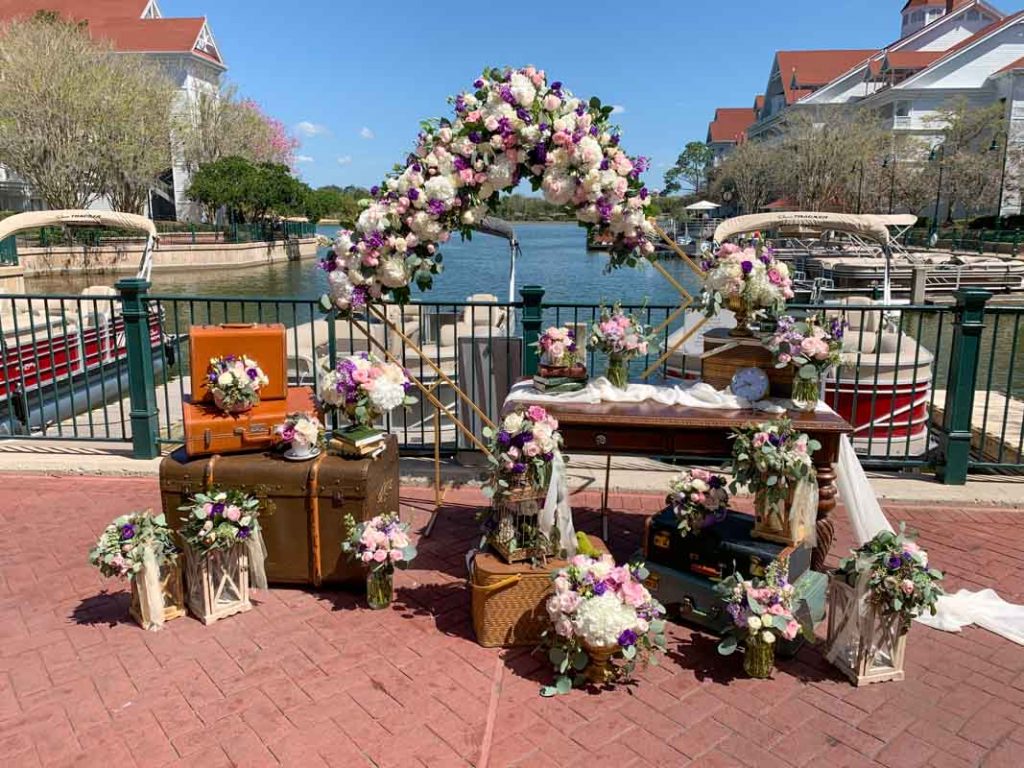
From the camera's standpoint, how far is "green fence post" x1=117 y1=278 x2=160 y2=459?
620 cm

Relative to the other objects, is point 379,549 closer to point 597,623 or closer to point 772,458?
point 597,623

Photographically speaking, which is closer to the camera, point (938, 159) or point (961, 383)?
point (961, 383)

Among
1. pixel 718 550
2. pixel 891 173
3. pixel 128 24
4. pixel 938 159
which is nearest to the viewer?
pixel 718 550

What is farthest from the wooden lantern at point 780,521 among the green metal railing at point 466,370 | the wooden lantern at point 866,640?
the green metal railing at point 466,370

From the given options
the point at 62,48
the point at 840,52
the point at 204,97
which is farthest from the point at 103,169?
the point at 840,52

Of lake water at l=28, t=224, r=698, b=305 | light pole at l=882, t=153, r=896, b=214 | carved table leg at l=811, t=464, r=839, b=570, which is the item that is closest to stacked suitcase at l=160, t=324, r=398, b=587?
carved table leg at l=811, t=464, r=839, b=570

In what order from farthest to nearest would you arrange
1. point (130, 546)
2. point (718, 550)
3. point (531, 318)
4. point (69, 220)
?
point (69, 220) < point (531, 318) < point (718, 550) < point (130, 546)

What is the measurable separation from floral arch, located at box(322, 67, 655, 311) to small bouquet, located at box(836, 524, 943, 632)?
233 cm

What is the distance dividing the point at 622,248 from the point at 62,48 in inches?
1731

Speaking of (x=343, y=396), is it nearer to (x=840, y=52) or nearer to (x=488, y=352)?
(x=488, y=352)

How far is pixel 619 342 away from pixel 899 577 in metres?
Result: 2.13

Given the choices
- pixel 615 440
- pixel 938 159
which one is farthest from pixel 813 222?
pixel 938 159

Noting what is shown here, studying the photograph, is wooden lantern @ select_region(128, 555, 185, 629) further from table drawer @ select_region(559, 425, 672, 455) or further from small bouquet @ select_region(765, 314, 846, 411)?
small bouquet @ select_region(765, 314, 846, 411)

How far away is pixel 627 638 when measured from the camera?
3295 millimetres
